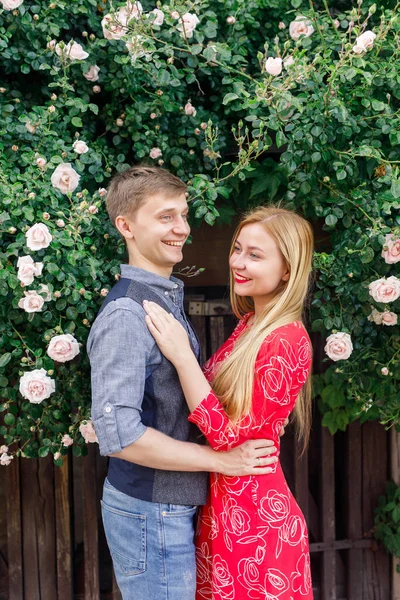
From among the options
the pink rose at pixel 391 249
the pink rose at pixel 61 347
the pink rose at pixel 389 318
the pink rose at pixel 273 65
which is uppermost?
the pink rose at pixel 273 65

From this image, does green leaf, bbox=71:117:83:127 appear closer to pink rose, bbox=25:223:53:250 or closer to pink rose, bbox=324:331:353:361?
pink rose, bbox=25:223:53:250

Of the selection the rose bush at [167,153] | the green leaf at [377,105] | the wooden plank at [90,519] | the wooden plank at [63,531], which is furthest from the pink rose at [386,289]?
the wooden plank at [63,531]

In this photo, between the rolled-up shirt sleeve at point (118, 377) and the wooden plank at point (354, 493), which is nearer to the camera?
the rolled-up shirt sleeve at point (118, 377)

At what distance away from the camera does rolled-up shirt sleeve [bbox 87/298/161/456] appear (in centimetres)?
183

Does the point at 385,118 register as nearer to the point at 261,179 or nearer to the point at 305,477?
the point at 261,179

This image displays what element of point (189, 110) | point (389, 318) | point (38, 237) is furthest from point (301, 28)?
point (38, 237)

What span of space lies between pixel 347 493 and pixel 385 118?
194 cm

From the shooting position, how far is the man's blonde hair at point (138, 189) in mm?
2072

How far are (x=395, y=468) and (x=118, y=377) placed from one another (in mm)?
2031

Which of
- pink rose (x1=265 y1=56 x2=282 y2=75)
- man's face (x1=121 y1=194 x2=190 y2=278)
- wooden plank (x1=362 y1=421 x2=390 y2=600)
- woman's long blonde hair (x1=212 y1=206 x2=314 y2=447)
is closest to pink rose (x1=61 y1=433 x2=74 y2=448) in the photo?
woman's long blonde hair (x1=212 y1=206 x2=314 y2=447)

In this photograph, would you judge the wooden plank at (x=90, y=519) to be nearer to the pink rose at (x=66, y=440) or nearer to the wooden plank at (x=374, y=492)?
the pink rose at (x=66, y=440)

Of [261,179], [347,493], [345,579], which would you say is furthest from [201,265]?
[345,579]

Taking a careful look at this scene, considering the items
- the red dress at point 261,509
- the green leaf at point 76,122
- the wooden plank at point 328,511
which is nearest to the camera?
the red dress at point 261,509

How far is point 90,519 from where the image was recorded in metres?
3.04
